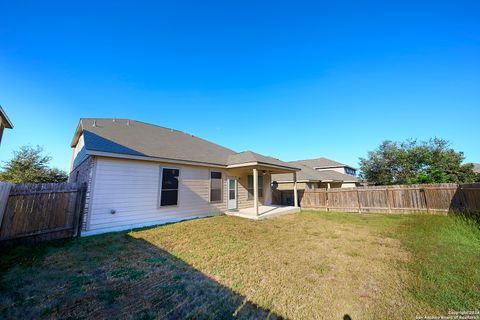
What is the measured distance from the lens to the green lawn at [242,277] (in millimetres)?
2514

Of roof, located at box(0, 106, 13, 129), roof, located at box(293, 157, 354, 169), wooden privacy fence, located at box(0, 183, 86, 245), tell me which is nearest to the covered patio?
wooden privacy fence, located at box(0, 183, 86, 245)

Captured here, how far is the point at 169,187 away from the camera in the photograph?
8.34m

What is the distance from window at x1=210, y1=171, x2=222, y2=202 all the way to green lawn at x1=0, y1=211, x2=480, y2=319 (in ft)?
13.9

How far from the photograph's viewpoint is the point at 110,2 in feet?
23.6

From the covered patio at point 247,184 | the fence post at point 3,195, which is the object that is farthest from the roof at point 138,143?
the fence post at point 3,195

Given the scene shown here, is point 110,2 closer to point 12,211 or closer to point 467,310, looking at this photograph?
point 12,211

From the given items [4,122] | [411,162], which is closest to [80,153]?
[4,122]

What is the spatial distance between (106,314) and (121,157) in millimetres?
5693

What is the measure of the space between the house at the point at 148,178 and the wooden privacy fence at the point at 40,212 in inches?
14.1

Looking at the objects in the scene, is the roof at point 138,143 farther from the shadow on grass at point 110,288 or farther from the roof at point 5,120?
the shadow on grass at point 110,288

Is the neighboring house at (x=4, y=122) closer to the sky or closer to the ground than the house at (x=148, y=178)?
closer to the sky

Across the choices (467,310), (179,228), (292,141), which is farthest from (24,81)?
(292,141)

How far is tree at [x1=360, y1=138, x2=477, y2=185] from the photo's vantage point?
73.1 ft

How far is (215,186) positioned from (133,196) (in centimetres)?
421
